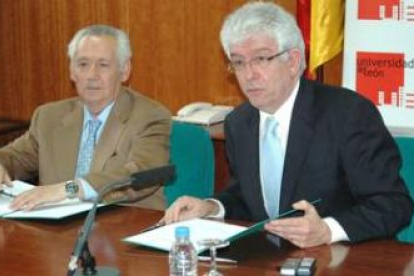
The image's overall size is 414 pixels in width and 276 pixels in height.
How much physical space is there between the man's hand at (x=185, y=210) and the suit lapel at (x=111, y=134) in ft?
2.46

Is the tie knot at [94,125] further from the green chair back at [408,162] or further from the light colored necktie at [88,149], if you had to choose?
the green chair back at [408,162]

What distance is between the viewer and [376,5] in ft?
13.2

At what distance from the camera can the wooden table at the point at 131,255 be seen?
7.20 feet

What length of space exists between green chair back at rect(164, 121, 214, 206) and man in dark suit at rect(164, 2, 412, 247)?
465mm

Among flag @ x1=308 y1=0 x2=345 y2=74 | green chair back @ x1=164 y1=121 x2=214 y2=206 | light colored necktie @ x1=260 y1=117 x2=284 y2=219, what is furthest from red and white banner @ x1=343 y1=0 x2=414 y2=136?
light colored necktie @ x1=260 y1=117 x2=284 y2=219

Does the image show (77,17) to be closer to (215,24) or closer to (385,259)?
(215,24)

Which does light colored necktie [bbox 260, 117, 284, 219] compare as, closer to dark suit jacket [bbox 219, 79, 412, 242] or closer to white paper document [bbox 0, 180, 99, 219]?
dark suit jacket [bbox 219, 79, 412, 242]

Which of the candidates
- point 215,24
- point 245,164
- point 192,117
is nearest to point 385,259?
point 245,164

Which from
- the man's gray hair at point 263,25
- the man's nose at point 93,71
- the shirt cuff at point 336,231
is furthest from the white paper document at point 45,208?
the shirt cuff at point 336,231

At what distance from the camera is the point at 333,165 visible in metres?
2.65

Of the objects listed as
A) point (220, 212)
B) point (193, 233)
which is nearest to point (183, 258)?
point (193, 233)

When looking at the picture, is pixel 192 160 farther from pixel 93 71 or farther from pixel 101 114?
pixel 93 71

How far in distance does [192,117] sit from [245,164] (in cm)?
176

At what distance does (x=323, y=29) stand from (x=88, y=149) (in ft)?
4.78
